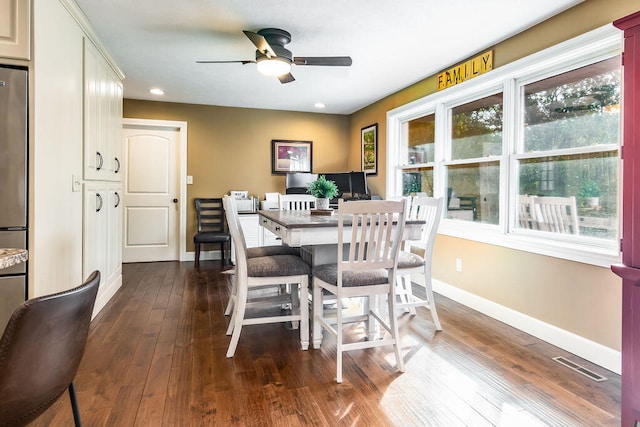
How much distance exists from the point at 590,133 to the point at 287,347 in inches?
95.6

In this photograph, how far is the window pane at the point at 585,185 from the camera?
2311mm

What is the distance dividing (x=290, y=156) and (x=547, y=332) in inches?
166

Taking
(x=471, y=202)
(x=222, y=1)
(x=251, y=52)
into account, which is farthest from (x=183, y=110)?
(x=471, y=202)

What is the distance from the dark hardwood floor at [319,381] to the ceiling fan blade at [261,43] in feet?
6.75

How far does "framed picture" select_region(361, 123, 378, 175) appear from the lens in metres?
5.25

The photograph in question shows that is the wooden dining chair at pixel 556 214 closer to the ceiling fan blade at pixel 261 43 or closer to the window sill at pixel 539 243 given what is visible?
the window sill at pixel 539 243

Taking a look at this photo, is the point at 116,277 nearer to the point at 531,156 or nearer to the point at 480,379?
the point at 480,379

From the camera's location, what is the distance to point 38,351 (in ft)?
3.17

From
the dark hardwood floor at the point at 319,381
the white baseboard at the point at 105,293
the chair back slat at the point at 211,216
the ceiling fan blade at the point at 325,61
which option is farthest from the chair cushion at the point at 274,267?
the chair back slat at the point at 211,216

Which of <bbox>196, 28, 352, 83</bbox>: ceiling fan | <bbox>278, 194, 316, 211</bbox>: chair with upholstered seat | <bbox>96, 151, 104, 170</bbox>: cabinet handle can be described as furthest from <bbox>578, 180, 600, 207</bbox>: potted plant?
<bbox>96, 151, 104, 170</bbox>: cabinet handle

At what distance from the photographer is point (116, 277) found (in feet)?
12.4

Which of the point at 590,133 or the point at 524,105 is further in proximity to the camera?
the point at 524,105

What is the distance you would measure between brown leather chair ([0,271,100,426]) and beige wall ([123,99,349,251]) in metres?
4.57

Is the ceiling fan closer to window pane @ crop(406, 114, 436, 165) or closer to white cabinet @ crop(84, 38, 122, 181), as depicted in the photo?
white cabinet @ crop(84, 38, 122, 181)
